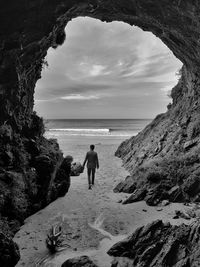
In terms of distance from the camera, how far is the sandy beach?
5867 mm

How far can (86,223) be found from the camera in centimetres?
766

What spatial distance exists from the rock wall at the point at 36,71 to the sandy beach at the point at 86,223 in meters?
0.56

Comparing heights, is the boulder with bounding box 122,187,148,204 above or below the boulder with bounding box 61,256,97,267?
above

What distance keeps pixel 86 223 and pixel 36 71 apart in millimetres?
7633

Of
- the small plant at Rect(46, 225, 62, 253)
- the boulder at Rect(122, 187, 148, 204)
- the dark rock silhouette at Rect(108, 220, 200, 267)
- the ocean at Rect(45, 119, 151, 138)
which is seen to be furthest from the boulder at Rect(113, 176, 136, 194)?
the ocean at Rect(45, 119, 151, 138)

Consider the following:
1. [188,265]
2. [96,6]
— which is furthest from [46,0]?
[188,265]

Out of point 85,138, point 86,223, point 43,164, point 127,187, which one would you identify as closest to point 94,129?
point 85,138

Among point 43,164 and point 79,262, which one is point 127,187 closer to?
point 43,164

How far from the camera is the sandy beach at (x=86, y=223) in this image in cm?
587

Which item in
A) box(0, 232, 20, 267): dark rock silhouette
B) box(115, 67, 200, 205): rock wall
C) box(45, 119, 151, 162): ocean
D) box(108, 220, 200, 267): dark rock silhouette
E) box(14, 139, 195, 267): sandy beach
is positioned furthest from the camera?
box(45, 119, 151, 162): ocean

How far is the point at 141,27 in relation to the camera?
12.3 meters

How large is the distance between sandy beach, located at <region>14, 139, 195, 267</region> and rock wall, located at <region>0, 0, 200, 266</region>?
558mm

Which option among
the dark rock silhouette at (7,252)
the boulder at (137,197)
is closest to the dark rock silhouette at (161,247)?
the dark rock silhouette at (7,252)

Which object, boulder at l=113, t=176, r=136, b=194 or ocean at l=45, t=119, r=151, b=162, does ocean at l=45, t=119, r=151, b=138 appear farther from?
boulder at l=113, t=176, r=136, b=194
